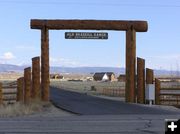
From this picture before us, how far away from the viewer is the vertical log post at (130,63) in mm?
28766

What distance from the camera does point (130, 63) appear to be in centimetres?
2891

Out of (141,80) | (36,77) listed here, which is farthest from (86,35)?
(141,80)

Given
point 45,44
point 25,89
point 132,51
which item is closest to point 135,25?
point 132,51

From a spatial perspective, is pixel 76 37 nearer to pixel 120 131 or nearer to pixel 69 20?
pixel 69 20

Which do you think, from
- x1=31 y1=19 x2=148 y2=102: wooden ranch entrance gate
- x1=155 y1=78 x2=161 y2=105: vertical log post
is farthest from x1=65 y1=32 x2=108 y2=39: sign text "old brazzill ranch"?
x1=155 y1=78 x2=161 y2=105: vertical log post

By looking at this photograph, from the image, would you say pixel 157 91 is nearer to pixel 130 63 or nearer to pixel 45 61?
pixel 130 63

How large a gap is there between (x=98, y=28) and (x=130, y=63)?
285cm

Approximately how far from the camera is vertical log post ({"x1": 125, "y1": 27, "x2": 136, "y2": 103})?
1133 inches

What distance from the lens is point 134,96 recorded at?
1150 inches

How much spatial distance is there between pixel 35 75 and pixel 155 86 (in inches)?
285

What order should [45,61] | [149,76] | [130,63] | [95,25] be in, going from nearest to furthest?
[45,61] < [95,25] < [130,63] < [149,76]

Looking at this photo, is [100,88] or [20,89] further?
[100,88]

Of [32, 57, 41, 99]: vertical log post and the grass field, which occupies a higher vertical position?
[32, 57, 41, 99]: vertical log post

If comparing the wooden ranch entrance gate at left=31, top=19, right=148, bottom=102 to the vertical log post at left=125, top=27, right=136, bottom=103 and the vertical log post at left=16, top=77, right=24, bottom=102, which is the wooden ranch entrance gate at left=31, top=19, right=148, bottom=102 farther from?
the vertical log post at left=16, top=77, right=24, bottom=102
